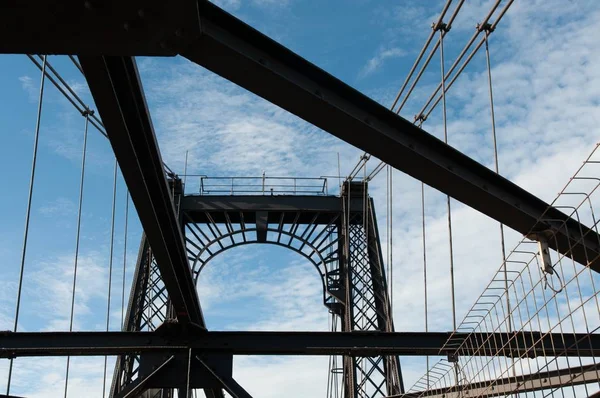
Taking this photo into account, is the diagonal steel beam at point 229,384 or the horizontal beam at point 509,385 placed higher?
the diagonal steel beam at point 229,384

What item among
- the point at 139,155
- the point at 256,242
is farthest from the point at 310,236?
the point at 139,155

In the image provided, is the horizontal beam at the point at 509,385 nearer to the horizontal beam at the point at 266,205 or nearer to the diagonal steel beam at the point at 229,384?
the diagonal steel beam at the point at 229,384

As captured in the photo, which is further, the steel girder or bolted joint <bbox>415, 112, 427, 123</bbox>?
bolted joint <bbox>415, 112, 427, 123</bbox>

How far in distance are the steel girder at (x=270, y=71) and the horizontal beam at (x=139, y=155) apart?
11.3 inches

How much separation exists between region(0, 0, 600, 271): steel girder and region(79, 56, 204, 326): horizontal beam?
0.29m

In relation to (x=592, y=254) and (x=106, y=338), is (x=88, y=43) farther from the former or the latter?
(x=106, y=338)

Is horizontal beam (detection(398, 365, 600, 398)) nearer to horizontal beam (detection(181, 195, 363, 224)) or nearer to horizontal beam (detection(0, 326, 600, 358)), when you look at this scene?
horizontal beam (detection(0, 326, 600, 358))

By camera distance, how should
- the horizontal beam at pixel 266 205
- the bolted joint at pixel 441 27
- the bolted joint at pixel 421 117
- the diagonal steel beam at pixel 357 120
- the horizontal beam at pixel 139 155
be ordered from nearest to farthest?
1. the diagonal steel beam at pixel 357 120
2. the horizontal beam at pixel 139 155
3. the bolted joint at pixel 441 27
4. the bolted joint at pixel 421 117
5. the horizontal beam at pixel 266 205

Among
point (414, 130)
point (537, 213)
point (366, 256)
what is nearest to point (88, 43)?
point (414, 130)

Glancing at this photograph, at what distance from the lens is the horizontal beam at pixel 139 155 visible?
6.02m

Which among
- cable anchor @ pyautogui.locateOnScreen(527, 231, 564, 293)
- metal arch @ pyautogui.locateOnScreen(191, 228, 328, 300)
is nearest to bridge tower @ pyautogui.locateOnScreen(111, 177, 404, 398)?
metal arch @ pyautogui.locateOnScreen(191, 228, 328, 300)

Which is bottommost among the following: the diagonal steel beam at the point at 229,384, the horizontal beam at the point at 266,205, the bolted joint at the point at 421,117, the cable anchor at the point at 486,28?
the diagonal steel beam at the point at 229,384

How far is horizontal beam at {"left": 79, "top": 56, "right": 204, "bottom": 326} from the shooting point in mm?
6016

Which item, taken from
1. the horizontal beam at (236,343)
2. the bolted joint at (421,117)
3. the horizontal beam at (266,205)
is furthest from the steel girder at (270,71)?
the horizontal beam at (266,205)
